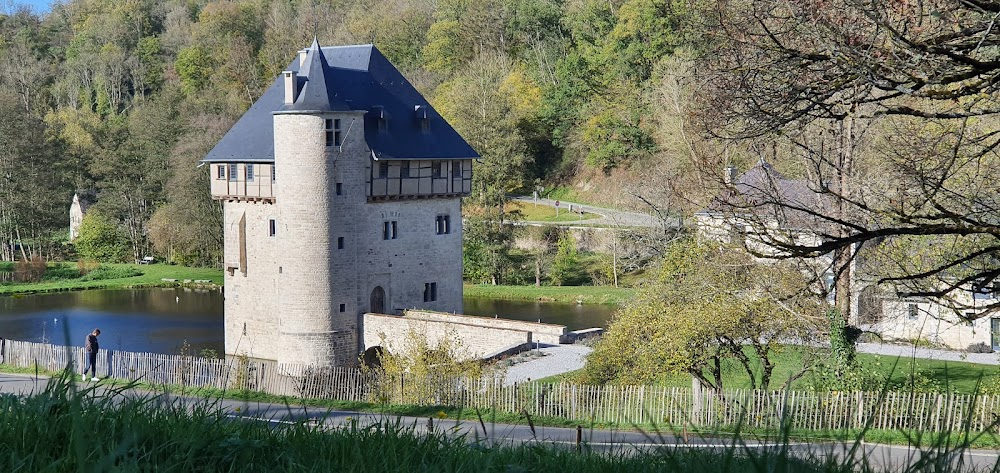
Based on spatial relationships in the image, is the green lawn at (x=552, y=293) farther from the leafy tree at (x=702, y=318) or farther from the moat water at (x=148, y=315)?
the leafy tree at (x=702, y=318)

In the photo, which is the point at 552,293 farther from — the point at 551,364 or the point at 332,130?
the point at 551,364

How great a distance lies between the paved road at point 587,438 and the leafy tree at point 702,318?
361 centimetres

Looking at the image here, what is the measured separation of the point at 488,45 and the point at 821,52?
2075 inches

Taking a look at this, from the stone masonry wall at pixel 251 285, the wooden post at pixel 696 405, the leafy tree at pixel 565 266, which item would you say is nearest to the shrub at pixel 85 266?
the stone masonry wall at pixel 251 285

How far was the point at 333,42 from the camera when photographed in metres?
64.9

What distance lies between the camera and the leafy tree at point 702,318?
1629 cm

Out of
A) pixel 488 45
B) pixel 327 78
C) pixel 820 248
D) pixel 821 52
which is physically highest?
pixel 488 45

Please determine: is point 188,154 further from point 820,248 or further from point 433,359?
point 820,248

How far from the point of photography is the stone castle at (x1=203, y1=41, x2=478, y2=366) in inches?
1068

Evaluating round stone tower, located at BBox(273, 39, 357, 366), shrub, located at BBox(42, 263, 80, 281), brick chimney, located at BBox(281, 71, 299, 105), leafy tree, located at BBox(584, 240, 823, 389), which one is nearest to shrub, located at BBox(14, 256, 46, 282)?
shrub, located at BBox(42, 263, 80, 281)

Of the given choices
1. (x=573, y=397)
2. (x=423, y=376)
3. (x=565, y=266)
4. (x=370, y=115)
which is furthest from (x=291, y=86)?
(x=565, y=266)

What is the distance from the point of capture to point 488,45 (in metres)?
60.9

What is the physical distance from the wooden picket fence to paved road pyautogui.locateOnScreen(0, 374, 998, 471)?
0.52m

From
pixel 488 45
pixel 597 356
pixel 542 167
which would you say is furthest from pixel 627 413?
pixel 488 45
